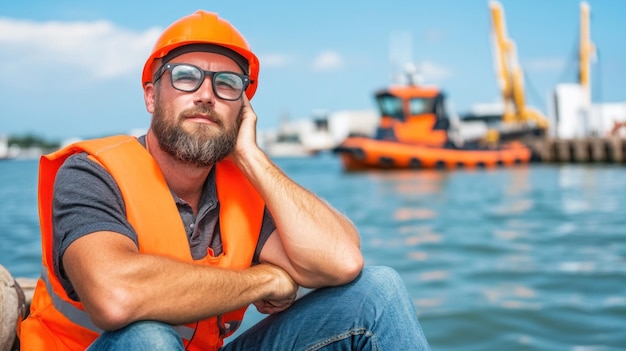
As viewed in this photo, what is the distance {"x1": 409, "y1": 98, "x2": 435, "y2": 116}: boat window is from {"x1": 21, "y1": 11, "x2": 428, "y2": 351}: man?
2339cm

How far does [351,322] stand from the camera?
2.00 metres

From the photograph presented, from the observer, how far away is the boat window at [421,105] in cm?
2530

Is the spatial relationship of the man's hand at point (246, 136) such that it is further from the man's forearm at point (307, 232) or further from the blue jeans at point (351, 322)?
the blue jeans at point (351, 322)

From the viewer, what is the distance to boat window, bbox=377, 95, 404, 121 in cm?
2538

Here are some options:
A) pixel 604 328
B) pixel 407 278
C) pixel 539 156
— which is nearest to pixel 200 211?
pixel 604 328

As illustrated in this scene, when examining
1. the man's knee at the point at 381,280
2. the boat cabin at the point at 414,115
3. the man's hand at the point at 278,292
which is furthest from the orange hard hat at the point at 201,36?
the boat cabin at the point at 414,115

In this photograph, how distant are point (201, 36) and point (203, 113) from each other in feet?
0.72

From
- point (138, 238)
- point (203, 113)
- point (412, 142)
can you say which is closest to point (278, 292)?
point (138, 238)

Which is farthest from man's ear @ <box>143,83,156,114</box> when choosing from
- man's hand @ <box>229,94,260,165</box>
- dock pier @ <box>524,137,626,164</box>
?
dock pier @ <box>524,137,626,164</box>

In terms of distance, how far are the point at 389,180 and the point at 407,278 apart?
14490 mm

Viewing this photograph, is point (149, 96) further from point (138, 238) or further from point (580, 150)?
point (580, 150)

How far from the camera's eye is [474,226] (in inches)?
384

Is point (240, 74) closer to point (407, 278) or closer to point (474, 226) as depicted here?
point (407, 278)

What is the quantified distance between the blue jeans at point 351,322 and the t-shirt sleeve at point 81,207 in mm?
515
